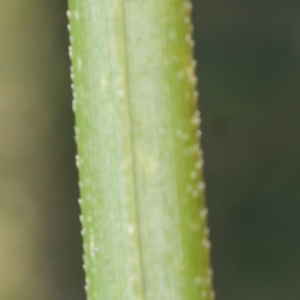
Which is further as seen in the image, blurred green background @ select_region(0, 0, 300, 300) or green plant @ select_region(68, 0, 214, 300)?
blurred green background @ select_region(0, 0, 300, 300)

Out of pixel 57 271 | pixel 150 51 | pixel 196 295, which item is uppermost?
pixel 150 51

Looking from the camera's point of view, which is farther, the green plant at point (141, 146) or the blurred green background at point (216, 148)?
the blurred green background at point (216, 148)

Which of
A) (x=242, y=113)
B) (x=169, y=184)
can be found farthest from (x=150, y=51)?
(x=242, y=113)

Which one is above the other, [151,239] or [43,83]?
[43,83]

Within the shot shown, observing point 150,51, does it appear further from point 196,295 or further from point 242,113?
point 242,113

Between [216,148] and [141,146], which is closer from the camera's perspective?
[141,146]
